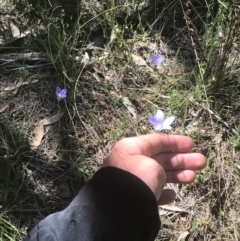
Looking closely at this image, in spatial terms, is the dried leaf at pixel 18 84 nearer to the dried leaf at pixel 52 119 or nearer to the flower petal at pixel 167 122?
the dried leaf at pixel 52 119

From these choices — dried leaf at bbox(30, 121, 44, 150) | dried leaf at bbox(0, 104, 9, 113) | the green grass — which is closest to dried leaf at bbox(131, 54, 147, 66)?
the green grass

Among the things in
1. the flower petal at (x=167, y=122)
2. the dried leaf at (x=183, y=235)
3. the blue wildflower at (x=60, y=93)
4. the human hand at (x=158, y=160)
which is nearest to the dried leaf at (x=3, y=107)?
the blue wildflower at (x=60, y=93)

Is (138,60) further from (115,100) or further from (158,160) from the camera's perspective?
(158,160)

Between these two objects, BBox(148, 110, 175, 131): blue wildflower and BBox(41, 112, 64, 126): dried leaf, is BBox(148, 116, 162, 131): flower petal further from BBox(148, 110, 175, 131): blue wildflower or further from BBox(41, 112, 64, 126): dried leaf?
BBox(41, 112, 64, 126): dried leaf

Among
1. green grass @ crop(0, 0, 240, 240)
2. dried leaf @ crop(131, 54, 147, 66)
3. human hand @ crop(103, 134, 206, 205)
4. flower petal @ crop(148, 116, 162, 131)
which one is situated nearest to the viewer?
human hand @ crop(103, 134, 206, 205)

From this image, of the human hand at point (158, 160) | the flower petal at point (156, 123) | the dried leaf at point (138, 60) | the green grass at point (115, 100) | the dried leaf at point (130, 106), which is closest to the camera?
the human hand at point (158, 160)
